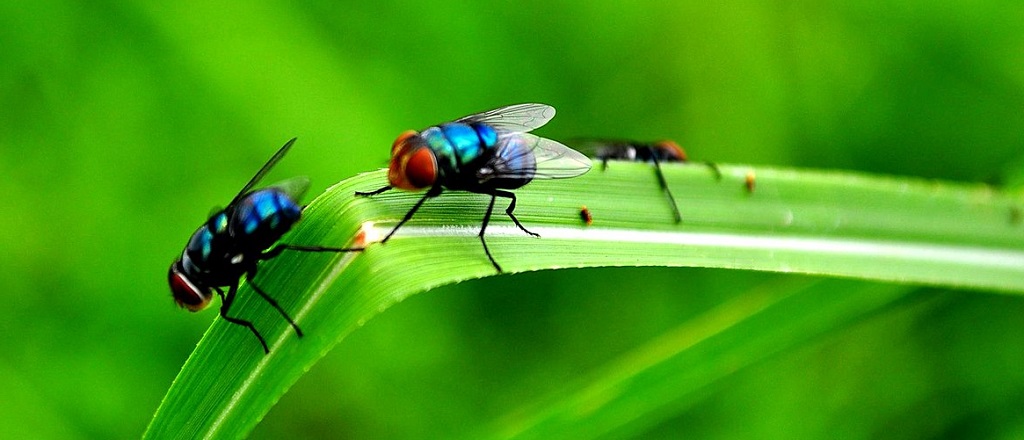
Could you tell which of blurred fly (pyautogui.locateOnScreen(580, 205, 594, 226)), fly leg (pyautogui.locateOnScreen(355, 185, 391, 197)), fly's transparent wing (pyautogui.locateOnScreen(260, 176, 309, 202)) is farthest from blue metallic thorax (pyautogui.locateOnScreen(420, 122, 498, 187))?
fly's transparent wing (pyautogui.locateOnScreen(260, 176, 309, 202))

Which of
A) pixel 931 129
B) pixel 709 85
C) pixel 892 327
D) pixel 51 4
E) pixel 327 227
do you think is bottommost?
pixel 892 327

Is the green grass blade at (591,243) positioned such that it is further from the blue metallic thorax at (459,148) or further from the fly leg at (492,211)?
the blue metallic thorax at (459,148)

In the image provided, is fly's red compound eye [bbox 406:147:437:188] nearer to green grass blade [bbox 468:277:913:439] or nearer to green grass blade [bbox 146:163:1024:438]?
green grass blade [bbox 146:163:1024:438]

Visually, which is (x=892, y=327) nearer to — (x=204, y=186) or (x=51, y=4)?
(x=204, y=186)

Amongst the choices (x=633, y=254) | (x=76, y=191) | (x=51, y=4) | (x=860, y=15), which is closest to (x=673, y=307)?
(x=633, y=254)

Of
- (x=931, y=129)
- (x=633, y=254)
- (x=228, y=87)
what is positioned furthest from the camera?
(x=931, y=129)

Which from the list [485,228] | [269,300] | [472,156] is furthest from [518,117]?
[269,300]
